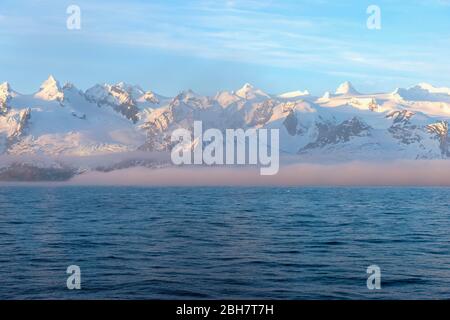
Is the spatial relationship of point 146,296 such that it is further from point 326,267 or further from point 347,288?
point 326,267

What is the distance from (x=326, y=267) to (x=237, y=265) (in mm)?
6570

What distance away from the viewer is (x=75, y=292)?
3634 centimetres

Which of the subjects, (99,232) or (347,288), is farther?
(99,232)

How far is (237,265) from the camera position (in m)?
47.9

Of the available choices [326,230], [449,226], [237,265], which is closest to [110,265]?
[237,265]

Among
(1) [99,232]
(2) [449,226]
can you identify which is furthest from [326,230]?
(1) [99,232]

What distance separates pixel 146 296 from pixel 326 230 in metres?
51.3

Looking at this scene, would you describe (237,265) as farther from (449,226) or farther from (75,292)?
(449,226)
